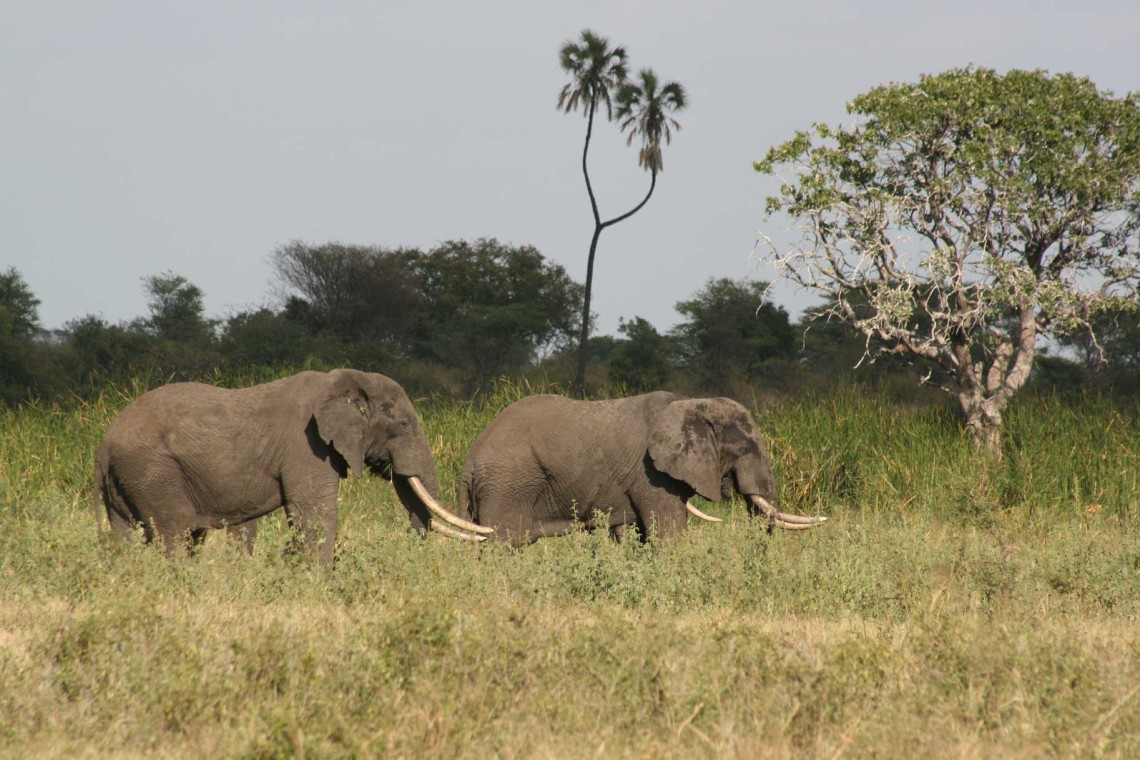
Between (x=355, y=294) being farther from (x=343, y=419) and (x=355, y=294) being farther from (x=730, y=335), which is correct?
(x=343, y=419)

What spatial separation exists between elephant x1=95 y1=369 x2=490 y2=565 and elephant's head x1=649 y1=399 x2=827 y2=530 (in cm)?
226

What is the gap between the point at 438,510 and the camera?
9.29 metres

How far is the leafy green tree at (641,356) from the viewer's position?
3966cm

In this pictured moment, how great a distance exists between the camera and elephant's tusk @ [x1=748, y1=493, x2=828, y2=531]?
10336 mm

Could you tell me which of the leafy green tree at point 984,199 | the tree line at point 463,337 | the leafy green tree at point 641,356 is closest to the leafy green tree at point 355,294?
the tree line at point 463,337

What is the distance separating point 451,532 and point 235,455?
1.62 metres

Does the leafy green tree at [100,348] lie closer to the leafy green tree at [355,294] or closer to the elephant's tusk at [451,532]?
the leafy green tree at [355,294]

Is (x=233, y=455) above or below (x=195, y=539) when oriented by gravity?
above

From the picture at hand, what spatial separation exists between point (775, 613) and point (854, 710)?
8.68ft

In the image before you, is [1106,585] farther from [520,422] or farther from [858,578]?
[520,422]

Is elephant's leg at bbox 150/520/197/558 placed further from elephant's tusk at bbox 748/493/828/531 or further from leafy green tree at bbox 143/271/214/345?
leafy green tree at bbox 143/271/214/345

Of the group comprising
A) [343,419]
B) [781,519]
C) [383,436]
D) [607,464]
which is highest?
[343,419]

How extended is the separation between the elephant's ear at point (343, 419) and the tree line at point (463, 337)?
74.4 ft

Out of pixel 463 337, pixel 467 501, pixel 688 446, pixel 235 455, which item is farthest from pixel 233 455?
pixel 463 337
